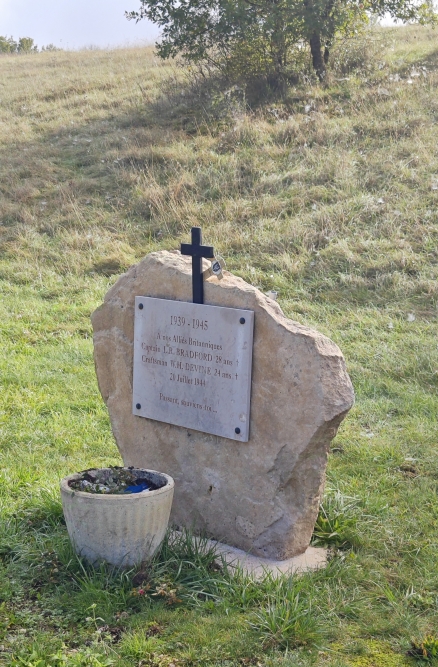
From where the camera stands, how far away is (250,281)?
881 cm

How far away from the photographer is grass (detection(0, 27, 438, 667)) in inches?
132

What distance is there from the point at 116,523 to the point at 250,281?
5.53 meters

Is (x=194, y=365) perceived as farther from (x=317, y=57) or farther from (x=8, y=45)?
(x=8, y=45)

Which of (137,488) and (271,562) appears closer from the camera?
(137,488)

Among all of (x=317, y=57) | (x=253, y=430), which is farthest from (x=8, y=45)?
(x=253, y=430)

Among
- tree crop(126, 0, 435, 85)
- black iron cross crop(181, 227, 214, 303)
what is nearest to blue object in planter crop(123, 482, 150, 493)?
black iron cross crop(181, 227, 214, 303)

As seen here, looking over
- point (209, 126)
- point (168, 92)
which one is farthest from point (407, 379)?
point (168, 92)

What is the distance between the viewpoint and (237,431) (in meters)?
3.99

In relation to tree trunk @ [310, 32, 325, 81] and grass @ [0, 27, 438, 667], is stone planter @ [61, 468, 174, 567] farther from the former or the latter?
tree trunk @ [310, 32, 325, 81]

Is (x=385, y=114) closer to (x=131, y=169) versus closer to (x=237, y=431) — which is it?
(x=131, y=169)

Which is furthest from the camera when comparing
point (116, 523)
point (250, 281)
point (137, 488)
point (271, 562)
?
point (250, 281)

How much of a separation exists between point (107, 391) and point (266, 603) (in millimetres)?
1770

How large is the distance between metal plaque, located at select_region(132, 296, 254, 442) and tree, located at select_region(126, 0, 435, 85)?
37.0 feet

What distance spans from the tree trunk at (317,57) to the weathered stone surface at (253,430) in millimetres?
11832
